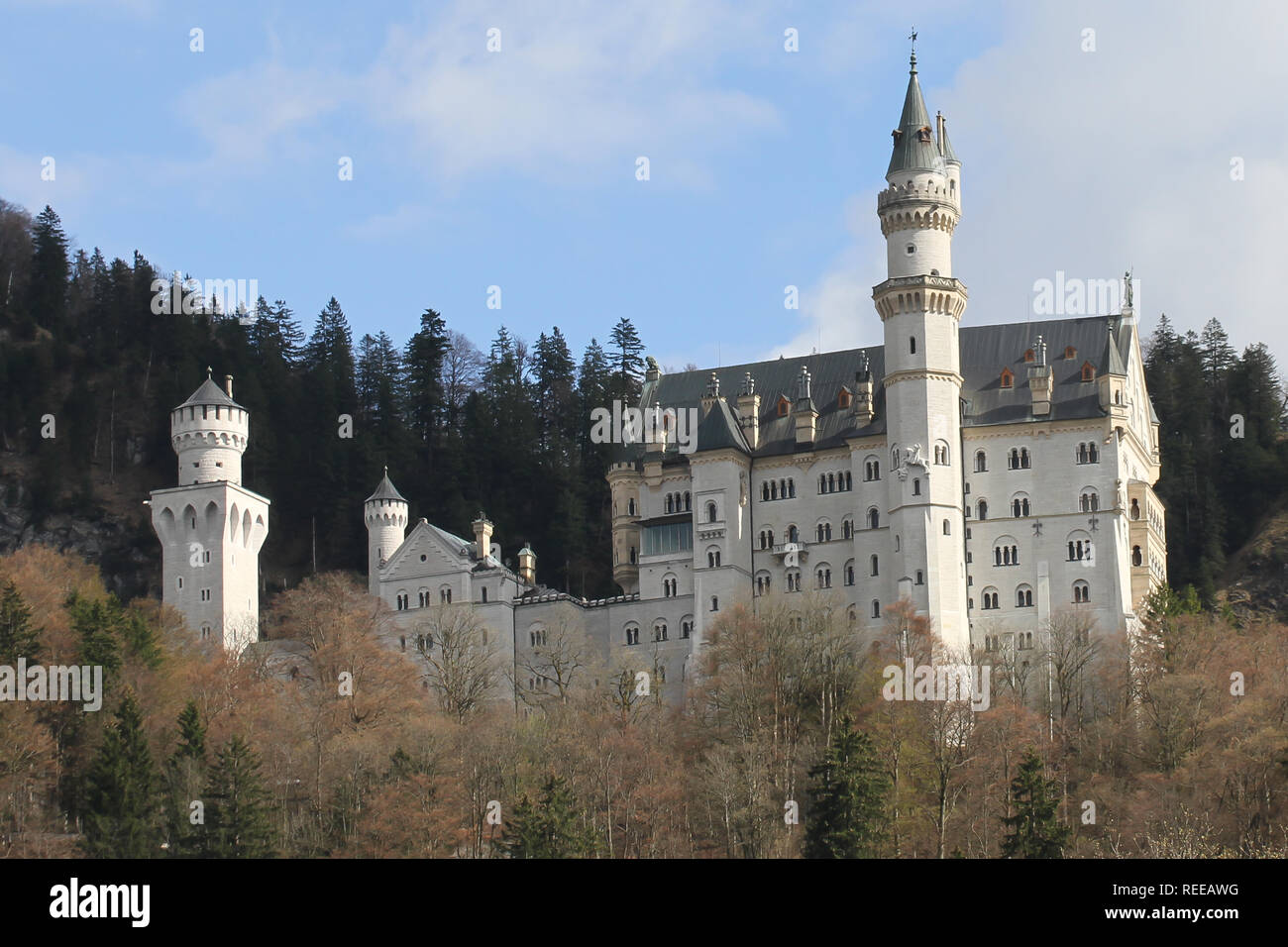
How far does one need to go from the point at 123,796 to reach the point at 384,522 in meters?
31.0

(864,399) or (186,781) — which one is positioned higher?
(864,399)

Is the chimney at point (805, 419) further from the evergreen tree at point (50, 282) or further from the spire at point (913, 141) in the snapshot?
the evergreen tree at point (50, 282)

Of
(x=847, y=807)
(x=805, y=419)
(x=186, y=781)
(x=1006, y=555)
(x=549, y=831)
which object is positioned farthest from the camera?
(x=805, y=419)

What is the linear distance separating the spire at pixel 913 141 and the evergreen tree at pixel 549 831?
108 ft

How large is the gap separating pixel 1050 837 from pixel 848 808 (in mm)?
5245

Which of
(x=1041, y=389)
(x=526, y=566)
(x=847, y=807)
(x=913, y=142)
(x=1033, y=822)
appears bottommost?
(x=1033, y=822)

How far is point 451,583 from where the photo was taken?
270ft

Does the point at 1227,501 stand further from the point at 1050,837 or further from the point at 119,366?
the point at 119,366

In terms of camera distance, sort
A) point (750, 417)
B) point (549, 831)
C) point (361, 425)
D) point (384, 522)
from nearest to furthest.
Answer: point (549, 831) → point (750, 417) → point (384, 522) → point (361, 425)

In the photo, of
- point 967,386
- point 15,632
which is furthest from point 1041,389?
point 15,632

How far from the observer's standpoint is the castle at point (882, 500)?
7662cm

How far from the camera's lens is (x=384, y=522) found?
88.4 m

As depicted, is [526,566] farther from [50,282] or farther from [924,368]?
[50,282]

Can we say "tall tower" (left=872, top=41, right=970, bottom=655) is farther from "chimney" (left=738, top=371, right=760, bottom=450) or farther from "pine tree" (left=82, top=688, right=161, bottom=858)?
"pine tree" (left=82, top=688, right=161, bottom=858)
